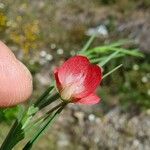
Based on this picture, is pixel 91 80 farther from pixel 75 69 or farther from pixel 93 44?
pixel 93 44

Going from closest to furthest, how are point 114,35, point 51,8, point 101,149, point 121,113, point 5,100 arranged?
1. point 5,100
2. point 101,149
3. point 121,113
4. point 114,35
5. point 51,8

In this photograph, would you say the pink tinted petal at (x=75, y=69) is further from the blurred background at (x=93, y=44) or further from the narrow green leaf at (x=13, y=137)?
the blurred background at (x=93, y=44)

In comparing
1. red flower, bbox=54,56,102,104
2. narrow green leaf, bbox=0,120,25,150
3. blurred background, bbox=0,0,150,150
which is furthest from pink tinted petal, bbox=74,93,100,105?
blurred background, bbox=0,0,150,150

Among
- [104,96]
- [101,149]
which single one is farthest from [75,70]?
[104,96]

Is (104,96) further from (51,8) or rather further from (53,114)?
(53,114)

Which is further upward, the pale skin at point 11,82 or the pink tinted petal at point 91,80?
the pale skin at point 11,82

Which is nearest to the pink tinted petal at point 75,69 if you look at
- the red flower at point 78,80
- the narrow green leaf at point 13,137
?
the red flower at point 78,80

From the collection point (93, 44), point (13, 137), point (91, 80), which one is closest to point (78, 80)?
point (91, 80)
